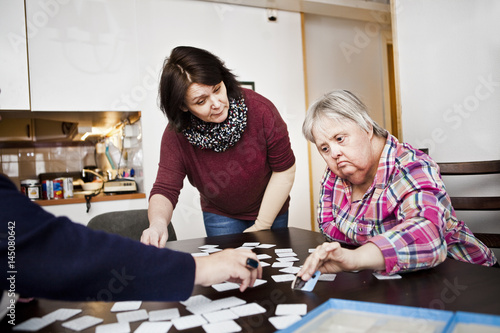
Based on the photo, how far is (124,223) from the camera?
6.83 feet

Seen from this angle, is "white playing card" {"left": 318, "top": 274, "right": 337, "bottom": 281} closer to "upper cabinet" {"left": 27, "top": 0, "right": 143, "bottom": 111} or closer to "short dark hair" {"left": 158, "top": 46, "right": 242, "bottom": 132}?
"short dark hair" {"left": 158, "top": 46, "right": 242, "bottom": 132}

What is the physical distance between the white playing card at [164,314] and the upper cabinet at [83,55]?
105 inches

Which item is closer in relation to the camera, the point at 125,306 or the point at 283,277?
the point at 125,306

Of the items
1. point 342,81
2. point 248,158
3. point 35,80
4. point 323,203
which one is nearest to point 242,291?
point 323,203

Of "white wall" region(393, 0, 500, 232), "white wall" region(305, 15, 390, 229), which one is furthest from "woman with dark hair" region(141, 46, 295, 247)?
"white wall" region(305, 15, 390, 229)

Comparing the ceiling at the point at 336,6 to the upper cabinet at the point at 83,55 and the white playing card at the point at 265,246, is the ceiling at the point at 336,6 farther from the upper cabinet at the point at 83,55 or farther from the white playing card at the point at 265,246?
the white playing card at the point at 265,246

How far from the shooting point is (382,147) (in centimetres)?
134

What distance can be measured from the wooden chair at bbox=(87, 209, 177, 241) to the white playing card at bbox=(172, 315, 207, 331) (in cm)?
134

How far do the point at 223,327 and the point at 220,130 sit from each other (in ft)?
3.72

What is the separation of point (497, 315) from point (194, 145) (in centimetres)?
143

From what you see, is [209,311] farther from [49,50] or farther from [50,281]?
[49,50]

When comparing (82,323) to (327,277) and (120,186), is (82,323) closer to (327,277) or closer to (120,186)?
(327,277)

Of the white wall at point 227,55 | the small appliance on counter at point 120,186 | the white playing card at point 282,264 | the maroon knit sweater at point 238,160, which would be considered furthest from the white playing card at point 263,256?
the small appliance on counter at point 120,186

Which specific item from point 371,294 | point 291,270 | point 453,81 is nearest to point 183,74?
point 291,270
